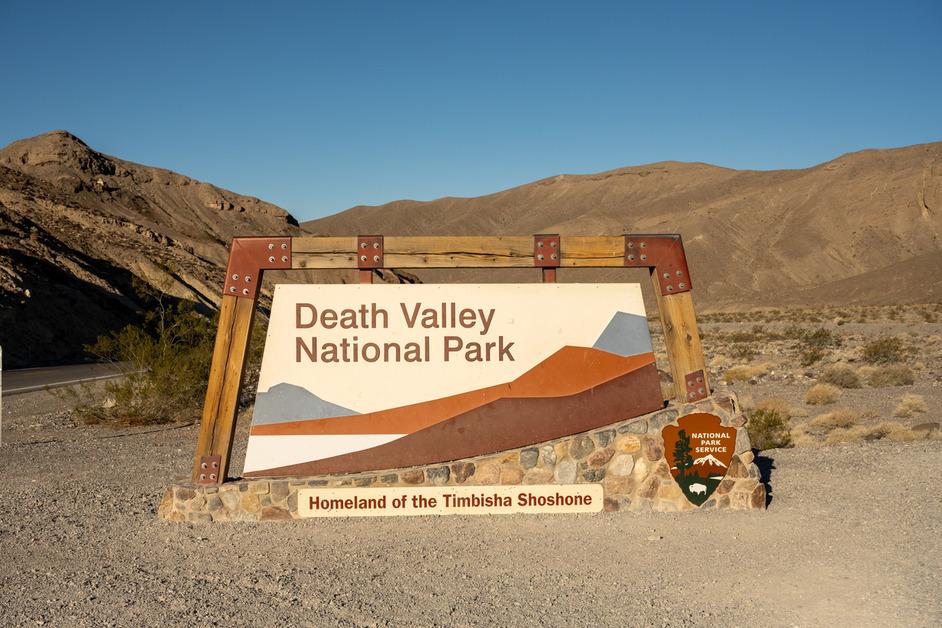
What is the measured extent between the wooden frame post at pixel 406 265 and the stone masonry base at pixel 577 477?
0.25 metres

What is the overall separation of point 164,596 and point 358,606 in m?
1.29

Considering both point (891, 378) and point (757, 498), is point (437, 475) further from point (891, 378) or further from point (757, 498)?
point (891, 378)

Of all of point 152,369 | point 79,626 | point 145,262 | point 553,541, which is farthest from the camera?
point 145,262

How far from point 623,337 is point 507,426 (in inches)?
51.4

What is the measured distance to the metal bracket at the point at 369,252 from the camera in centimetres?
746

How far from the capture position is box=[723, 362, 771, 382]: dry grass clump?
24.0 m

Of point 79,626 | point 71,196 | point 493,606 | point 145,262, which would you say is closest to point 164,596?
point 79,626

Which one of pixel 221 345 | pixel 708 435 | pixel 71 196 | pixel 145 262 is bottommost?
pixel 708 435

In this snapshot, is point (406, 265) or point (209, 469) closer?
point (209, 469)

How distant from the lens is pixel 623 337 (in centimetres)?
769

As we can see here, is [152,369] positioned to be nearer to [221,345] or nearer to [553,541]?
[221,345]

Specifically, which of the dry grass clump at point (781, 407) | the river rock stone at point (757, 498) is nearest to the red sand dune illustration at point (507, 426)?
the river rock stone at point (757, 498)

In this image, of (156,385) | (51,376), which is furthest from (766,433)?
(51,376)

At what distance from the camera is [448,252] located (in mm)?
7531
